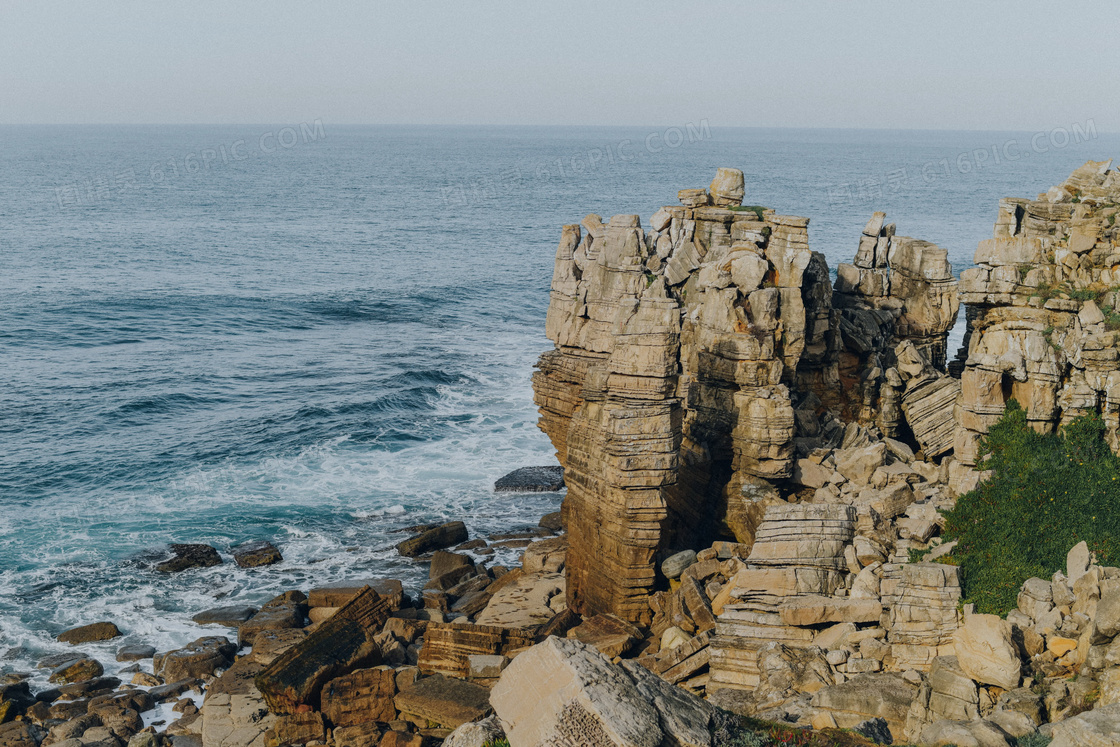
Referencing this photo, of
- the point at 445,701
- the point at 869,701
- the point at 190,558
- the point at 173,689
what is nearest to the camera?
the point at 869,701

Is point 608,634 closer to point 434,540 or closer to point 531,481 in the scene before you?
point 434,540

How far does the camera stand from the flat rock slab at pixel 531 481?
35.0 meters

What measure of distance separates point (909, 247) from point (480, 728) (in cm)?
2139

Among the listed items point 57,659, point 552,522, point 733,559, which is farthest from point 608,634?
point 57,659

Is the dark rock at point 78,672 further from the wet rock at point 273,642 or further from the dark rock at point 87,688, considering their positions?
the wet rock at point 273,642

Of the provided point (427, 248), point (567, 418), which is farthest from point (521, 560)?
point (427, 248)

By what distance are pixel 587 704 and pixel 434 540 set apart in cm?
1904

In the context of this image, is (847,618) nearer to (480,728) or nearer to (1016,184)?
(480,728)

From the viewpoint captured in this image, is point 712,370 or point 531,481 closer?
point 712,370

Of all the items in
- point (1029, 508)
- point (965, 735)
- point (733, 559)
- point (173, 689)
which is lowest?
point (173, 689)

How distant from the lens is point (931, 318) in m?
29.5

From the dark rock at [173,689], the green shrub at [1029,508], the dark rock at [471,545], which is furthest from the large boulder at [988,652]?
the dark rock at [471,545]

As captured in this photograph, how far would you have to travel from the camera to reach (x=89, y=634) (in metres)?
25.1

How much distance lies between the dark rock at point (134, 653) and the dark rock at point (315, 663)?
516 cm
